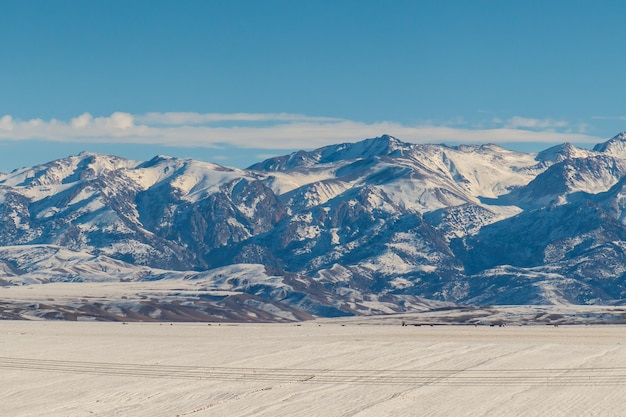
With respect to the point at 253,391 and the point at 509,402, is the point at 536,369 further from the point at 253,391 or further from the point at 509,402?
the point at 253,391

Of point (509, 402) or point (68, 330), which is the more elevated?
point (509, 402)

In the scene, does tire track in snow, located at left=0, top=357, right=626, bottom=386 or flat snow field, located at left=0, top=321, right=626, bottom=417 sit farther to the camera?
tire track in snow, located at left=0, top=357, right=626, bottom=386

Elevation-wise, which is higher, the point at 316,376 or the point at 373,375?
the point at 373,375

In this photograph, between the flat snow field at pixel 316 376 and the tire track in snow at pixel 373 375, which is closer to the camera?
the flat snow field at pixel 316 376

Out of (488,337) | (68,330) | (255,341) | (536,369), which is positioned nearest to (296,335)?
(255,341)

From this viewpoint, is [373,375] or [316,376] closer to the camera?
[373,375]

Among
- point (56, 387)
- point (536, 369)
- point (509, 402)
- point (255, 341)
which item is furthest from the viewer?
point (255, 341)

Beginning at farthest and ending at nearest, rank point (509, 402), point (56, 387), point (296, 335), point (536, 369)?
point (296, 335) < point (536, 369) < point (56, 387) < point (509, 402)

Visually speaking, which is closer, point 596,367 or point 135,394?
point 135,394
